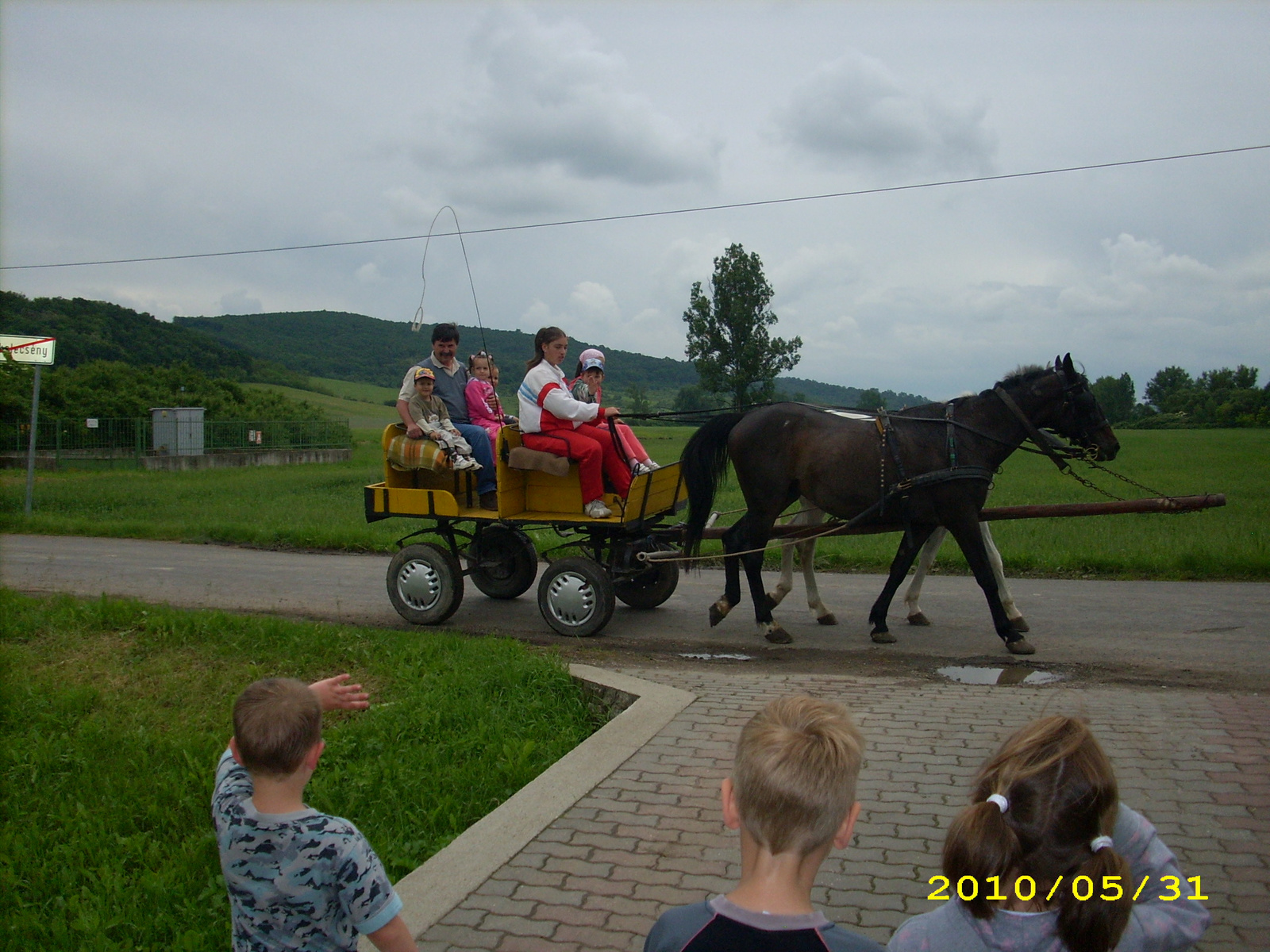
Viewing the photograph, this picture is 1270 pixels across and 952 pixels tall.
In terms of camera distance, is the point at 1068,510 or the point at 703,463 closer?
the point at 1068,510

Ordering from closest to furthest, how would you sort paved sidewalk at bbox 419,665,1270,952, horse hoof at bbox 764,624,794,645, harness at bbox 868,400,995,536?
paved sidewalk at bbox 419,665,1270,952 → harness at bbox 868,400,995,536 → horse hoof at bbox 764,624,794,645

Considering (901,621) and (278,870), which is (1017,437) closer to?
(901,621)

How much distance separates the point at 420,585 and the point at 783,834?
23.6 ft

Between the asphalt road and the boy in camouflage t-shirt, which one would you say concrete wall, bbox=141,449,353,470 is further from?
the boy in camouflage t-shirt

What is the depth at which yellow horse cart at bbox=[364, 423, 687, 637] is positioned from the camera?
327 inches

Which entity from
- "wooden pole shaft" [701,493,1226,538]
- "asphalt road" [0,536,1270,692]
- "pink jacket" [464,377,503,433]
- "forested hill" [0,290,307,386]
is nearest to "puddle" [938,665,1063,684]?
"asphalt road" [0,536,1270,692]

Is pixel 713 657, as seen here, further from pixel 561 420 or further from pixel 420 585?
pixel 420 585

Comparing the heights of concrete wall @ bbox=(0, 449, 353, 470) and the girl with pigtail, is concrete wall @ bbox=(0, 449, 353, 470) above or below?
above

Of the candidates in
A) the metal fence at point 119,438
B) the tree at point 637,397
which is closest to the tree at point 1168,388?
the tree at point 637,397

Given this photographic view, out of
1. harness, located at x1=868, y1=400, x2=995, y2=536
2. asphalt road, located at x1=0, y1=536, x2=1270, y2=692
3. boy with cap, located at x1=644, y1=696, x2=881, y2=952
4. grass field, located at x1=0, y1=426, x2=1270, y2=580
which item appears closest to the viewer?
boy with cap, located at x1=644, y1=696, x2=881, y2=952

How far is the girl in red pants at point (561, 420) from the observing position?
805 cm

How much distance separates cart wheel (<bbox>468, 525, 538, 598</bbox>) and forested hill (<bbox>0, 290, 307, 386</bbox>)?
33.4 m

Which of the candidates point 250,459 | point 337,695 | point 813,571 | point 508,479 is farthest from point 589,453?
point 250,459

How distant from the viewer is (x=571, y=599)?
27.5 feet
